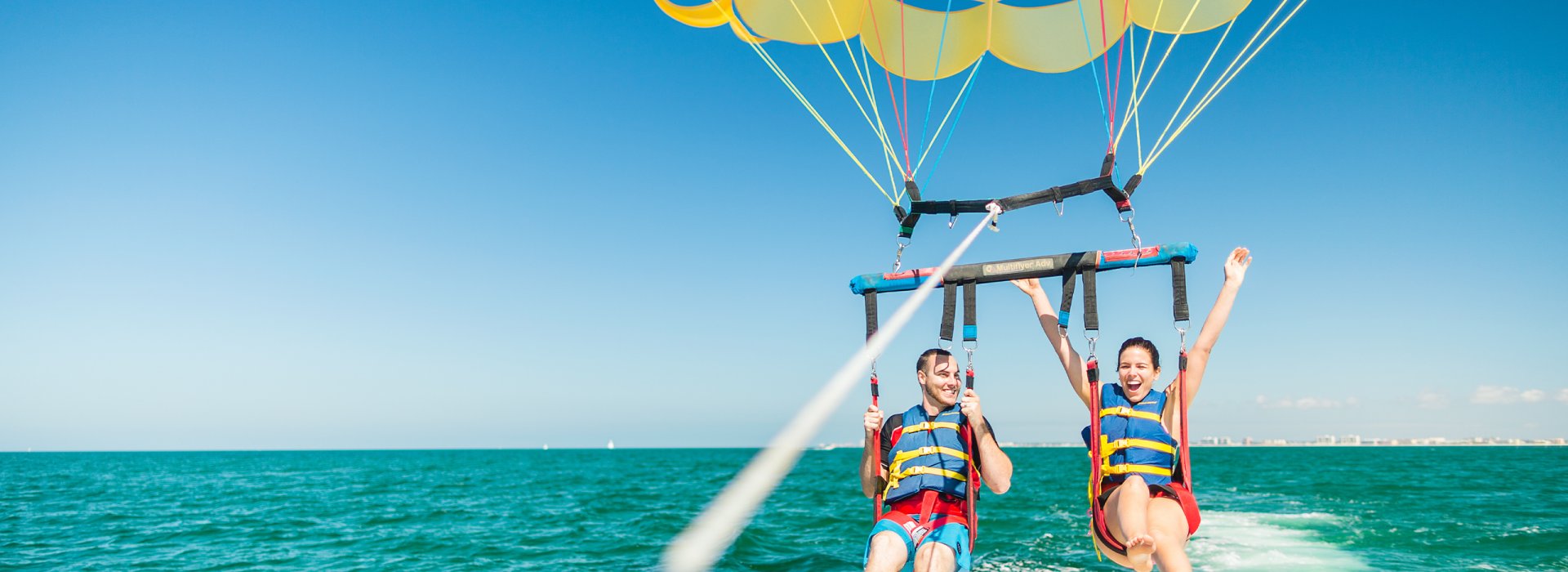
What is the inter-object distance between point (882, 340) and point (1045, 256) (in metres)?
1.16

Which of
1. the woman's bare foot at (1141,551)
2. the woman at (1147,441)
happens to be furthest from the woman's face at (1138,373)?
the woman's bare foot at (1141,551)

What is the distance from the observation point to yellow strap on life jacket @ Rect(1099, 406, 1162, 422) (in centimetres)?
531

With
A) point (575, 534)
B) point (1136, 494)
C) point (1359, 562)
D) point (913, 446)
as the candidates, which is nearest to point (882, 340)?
point (913, 446)

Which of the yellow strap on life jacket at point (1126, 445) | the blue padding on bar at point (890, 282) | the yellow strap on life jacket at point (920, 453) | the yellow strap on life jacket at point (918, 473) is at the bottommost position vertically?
the yellow strap on life jacket at point (918, 473)

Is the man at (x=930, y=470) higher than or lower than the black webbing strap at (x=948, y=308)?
lower

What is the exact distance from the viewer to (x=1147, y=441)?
5.25 metres

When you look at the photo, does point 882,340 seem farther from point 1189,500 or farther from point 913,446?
point 1189,500

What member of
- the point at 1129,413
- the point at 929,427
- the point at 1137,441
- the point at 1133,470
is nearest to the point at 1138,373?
the point at 1129,413

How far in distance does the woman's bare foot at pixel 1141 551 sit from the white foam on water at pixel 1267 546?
29.7 ft

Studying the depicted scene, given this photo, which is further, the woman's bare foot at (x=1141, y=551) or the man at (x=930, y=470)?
the man at (x=930, y=470)

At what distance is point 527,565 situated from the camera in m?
13.9

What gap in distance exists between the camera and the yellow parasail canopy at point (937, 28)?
314 inches

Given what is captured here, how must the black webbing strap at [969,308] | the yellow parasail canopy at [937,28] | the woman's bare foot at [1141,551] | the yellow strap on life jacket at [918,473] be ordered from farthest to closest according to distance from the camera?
the yellow parasail canopy at [937,28] < the black webbing strap at [969,308] < the yellow strap on life jacket at [918,473] < the woman's bare foot at [1141,551]

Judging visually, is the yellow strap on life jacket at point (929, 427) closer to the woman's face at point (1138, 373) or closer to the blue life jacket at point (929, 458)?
the blue life jacket at point (929, 458)
